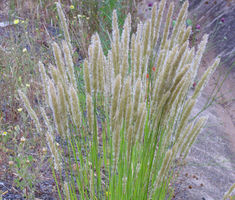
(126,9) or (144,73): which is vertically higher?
(126,9)

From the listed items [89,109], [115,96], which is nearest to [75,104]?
[89,109]

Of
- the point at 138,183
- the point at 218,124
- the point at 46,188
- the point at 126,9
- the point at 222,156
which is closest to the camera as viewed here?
the point at 138,183

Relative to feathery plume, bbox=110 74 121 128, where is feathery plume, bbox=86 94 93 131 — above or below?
below

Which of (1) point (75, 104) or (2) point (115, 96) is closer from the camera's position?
(2) point (115, 96)

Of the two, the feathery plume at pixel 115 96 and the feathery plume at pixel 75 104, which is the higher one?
the feathery plume at pixel 115 96

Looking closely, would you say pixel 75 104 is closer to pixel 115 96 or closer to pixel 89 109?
pixel 89 109

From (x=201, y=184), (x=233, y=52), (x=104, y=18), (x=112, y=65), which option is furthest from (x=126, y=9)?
(x=112, y=65)

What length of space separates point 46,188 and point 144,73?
1.21 m

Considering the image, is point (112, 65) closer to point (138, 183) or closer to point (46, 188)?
point (138, 183)

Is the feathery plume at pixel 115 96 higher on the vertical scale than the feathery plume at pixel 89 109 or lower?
higher

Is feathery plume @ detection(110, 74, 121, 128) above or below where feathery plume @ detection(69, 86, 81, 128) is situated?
above

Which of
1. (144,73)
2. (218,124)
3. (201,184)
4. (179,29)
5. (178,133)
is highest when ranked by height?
(179,29)

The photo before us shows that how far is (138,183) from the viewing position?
51.3 inches

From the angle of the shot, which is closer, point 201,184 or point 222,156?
point 201,184
